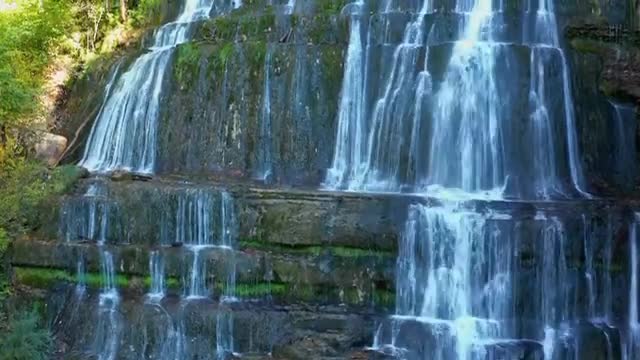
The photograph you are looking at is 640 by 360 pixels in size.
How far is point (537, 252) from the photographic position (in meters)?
10.1

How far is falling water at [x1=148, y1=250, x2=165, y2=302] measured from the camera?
1105 centimetres

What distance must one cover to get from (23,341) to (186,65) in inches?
238

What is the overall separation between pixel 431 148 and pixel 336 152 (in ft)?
5.41

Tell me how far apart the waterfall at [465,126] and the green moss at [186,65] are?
2.84 meters

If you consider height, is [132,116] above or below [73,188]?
above

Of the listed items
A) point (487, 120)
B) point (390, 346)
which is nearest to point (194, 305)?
point (390, 346)

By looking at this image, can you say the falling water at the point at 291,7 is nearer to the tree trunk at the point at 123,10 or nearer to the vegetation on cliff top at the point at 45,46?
the vegetation on cliff top at the point at 45,46

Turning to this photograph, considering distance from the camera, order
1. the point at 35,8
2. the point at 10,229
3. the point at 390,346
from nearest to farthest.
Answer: the point at 390,346 < the point at 10,229 < the point at 35,8

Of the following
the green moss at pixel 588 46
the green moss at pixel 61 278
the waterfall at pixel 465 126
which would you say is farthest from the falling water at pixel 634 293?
the green moss at pixel 61 278

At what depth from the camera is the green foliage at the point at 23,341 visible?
32.4ft

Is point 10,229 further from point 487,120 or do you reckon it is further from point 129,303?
point 487,120

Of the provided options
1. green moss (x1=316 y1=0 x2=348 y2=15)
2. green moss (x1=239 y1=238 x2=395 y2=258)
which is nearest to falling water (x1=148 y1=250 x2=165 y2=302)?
green moss (x1=239 y1=238 x2=395 y2=258)

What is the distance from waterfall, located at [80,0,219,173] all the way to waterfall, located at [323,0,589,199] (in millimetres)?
3540

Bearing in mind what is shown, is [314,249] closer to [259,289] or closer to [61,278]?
[259,289]
